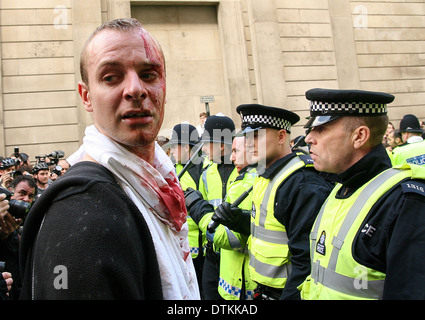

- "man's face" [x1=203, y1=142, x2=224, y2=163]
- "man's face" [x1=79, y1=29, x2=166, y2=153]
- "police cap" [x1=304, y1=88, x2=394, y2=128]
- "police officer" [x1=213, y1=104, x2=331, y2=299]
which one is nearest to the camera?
"man's face" [x1=79, y1=29, x2=166, y2=153]

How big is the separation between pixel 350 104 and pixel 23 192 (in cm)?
395

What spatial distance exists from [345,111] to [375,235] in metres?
0.80

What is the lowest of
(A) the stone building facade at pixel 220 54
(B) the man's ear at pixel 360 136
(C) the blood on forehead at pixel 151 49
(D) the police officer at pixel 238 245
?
(D) the police officer at pixel 238 245

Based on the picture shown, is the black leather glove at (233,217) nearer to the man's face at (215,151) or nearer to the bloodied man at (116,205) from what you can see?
the man's face at (215,151)

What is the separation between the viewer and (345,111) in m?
2.30

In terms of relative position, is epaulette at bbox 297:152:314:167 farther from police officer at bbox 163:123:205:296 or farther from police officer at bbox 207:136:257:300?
police officer at bbox 163:123:205:296

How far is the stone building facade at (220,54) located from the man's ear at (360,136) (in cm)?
920

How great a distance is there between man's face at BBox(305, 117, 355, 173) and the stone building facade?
903 cm

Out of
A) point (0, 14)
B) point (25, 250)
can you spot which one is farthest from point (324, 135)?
point (0, 14)

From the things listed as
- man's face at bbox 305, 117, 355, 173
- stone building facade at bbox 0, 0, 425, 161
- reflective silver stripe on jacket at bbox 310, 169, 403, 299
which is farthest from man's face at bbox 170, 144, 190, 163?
stone building facade at bbox 0, 0, 425, 161

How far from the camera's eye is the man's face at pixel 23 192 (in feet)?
14.9

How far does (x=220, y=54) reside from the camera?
1247 cm

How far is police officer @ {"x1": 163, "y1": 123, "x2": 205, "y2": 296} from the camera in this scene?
4844 mm

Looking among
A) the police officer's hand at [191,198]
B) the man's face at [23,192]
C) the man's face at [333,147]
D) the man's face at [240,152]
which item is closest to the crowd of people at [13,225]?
the man's face at [23,192]
